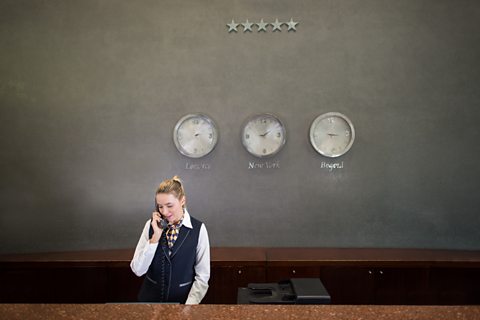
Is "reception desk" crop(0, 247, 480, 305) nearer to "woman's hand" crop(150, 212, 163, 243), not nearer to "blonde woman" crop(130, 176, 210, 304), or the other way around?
"blonde woman" crop(130, 176, 210, 304)

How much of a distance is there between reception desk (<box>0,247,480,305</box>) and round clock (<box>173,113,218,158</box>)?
1.13 m

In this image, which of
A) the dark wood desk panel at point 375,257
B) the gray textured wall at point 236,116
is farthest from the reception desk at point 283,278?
the gray textured wall at point 236,116

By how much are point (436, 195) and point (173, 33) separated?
325 centimetres

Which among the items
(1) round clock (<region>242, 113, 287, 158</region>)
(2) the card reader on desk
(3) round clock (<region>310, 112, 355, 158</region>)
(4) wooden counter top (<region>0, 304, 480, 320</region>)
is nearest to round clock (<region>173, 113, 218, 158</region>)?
Result: (1) round clock (<region>242, 113, 287, 158</region>)

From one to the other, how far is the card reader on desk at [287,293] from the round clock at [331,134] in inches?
81.5

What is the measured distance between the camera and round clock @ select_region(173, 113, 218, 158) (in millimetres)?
3639

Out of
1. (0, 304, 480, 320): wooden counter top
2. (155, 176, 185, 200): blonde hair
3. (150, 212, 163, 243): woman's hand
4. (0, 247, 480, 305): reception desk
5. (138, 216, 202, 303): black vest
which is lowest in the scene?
(0, 247, 480, 305): reception desk

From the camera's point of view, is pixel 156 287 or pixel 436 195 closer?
pixel 156 287

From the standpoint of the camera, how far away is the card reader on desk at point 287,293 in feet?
5.11

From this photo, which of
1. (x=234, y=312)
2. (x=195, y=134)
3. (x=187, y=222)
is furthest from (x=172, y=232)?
(x=195, y=134)

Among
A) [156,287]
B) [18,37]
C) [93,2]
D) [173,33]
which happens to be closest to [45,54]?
[18,37]

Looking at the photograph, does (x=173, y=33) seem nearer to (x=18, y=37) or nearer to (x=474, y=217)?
(x=18, y=37)

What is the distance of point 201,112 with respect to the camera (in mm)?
3680

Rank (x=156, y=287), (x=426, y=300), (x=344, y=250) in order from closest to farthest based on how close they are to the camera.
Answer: (x=156, y=287) < (x=426, y=300) < (x=344, y=250)
